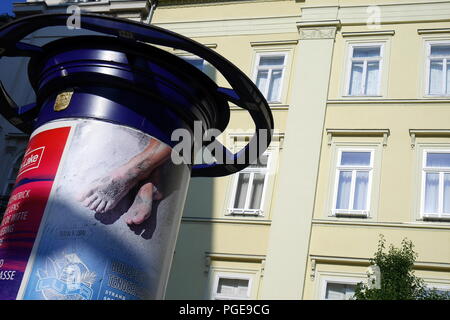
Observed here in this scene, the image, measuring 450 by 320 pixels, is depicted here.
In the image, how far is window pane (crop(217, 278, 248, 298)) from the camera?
643 inches

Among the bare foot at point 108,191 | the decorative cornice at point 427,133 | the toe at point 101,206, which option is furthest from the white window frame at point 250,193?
the toe at point 101,206

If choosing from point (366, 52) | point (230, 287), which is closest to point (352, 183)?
point (230, 287)

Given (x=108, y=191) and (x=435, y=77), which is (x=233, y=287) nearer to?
(x=435, y=77)

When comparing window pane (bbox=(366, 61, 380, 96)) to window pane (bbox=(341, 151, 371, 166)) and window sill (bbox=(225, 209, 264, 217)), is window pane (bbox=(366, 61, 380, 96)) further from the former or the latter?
window sill (bbox=(225, 209, 264, 217))

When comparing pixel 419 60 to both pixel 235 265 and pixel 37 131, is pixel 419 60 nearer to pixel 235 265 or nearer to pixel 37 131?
pixel 235 265

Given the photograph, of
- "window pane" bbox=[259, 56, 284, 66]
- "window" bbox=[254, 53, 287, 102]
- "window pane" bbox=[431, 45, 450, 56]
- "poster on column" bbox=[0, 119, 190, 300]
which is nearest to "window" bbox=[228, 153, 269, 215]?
"window" bbox=[254, 53, 287, 102]

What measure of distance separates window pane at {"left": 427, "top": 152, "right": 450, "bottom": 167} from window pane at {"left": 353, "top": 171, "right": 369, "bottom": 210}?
62.9 inches

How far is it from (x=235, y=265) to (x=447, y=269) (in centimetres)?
514

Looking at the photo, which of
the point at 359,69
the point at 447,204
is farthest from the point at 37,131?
the point at 359,69

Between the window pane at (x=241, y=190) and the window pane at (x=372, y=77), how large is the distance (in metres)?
4.19

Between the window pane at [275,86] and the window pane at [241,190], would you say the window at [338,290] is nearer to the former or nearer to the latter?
the window pane at [241,190]

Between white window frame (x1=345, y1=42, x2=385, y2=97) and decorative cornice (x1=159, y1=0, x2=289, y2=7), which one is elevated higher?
decorative cornice (x1=159, y1=0, x2=289, y2=7)

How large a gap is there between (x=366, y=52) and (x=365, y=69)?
0.68 m

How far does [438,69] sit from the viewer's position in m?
18.1
